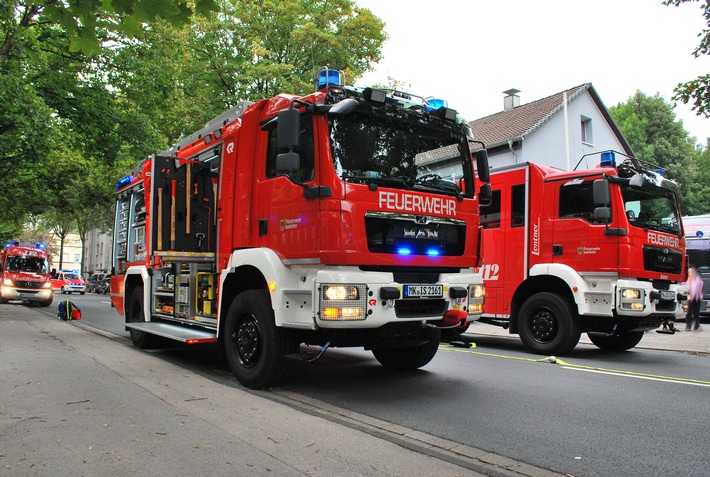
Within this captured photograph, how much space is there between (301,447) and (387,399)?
176 cm

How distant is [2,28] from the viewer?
13539 millimetres

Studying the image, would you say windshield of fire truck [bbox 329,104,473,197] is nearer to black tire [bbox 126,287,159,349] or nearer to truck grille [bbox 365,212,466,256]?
truck grille [bbox 365,212,466,256]

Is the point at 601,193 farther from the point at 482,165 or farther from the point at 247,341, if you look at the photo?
the point at 247,341

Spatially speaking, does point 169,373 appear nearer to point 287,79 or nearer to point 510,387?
point 510,387

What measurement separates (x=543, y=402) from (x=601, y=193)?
162 inches

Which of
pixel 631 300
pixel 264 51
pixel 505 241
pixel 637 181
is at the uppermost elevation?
pixel 264 51

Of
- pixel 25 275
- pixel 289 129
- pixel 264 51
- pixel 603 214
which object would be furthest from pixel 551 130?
pixel 25 275

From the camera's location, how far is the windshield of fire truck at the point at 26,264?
24.3m

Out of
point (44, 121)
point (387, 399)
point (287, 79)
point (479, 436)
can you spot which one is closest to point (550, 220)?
point (387, 399)

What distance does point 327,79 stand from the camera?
568cm

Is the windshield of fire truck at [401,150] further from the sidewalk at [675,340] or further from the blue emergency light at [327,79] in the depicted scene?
the sidewalk at [675,340]

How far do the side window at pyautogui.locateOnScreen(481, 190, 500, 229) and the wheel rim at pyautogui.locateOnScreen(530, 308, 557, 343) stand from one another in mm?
1745

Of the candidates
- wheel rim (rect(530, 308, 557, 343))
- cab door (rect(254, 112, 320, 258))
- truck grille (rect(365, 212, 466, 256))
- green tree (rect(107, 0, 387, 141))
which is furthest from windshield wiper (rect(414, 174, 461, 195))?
green tree (rect(107, 0, 387, 141))

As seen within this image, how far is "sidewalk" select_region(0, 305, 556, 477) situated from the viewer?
11.7ft
